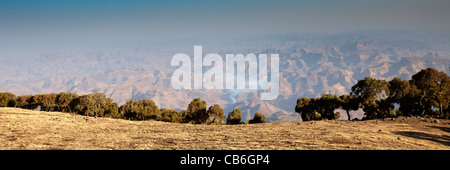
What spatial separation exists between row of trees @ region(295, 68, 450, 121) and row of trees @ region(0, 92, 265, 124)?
923 inches

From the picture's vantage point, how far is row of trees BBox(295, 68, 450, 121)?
175ft

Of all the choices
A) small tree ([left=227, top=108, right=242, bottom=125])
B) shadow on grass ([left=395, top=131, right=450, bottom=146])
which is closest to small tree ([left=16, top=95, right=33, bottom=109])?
small tree ([left=227, top=108, right=242, bottom=125])

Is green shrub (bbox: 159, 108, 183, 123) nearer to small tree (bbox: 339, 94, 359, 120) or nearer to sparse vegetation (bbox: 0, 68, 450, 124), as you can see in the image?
sparse vegetation (bbox: 0, 68, 450, 124)

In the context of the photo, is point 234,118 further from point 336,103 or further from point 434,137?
point 434,137

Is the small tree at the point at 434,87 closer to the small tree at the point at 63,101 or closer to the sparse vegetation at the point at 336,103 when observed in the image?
the sparse vegetation at the point at 336,103

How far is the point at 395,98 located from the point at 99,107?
314 feet

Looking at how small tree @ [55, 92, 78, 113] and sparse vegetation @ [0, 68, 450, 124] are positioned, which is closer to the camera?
sparse vegetation @ [0, 68, 450, 124]

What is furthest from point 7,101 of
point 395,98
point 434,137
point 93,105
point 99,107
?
point 395,98

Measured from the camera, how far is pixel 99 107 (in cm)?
7088

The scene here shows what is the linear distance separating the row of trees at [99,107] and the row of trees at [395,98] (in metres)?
23.4

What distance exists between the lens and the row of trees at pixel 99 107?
6969 cm
